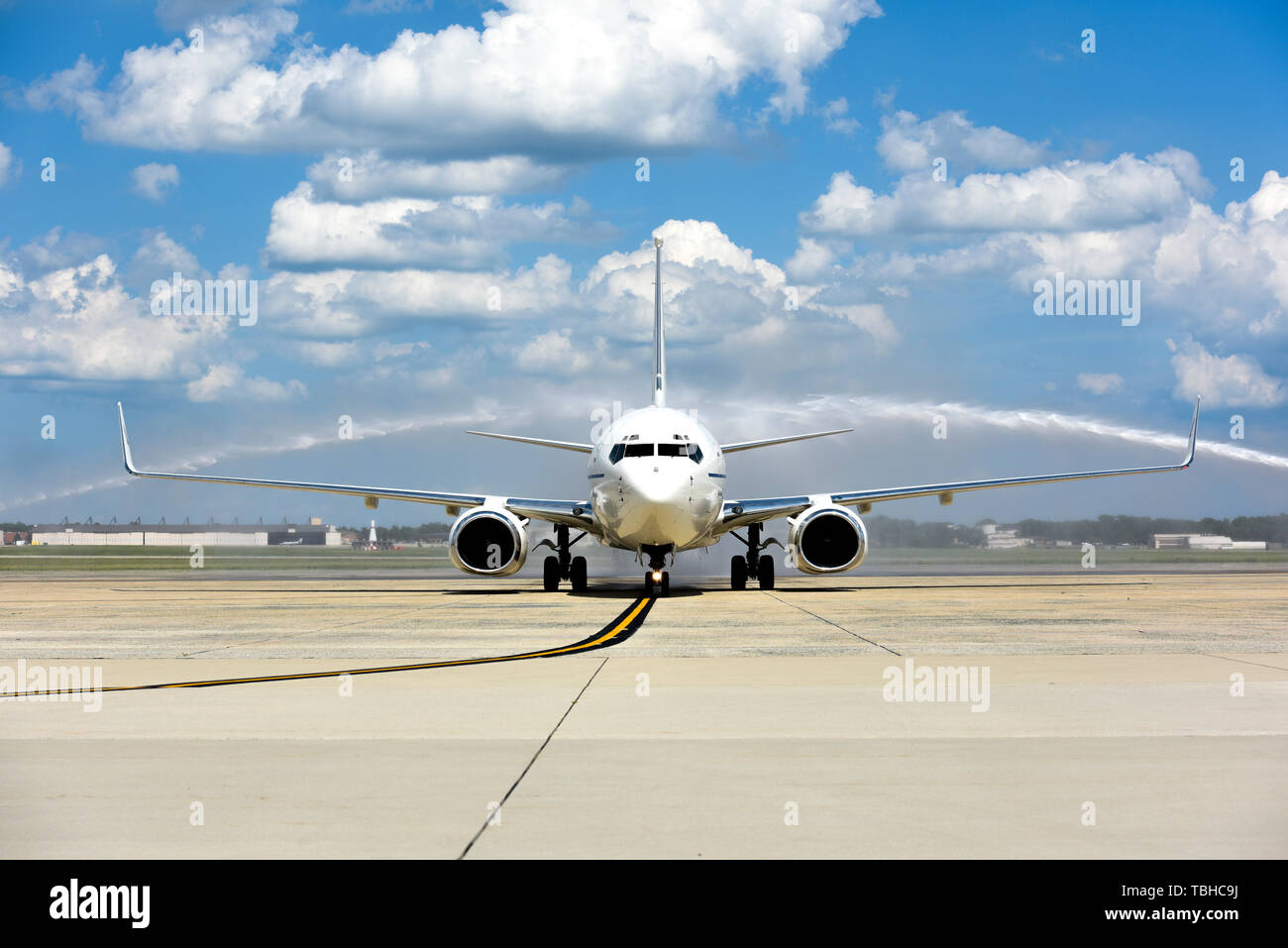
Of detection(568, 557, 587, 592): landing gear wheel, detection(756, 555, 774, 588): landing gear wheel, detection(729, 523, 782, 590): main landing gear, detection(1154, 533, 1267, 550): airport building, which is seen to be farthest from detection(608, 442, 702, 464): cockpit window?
detection(1154, 533, 1267, 550): airport building

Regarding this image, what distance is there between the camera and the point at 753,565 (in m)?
36.2

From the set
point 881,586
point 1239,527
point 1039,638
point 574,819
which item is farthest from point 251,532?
point 574,819

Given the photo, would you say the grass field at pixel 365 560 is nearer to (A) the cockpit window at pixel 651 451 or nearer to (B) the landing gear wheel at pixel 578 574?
(B) the landing gear wheel at pixel 578 574

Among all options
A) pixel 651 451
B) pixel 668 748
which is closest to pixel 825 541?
pixel 651 451

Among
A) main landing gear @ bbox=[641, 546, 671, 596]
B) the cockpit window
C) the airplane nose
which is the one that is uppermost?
the cockpit window

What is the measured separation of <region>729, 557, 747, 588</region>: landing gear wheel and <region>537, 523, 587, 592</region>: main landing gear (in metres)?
4.16

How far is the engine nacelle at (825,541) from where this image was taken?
104 ft

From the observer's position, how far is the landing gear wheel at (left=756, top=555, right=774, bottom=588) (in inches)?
1383

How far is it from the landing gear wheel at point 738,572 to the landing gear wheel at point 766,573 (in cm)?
58

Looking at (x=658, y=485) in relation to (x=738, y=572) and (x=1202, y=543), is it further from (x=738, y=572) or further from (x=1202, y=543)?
(x=1202, y=543)

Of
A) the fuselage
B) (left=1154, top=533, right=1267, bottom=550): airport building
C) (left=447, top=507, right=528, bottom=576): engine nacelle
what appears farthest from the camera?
(left=1154, top=533, right=1267, bottom=550): airport building

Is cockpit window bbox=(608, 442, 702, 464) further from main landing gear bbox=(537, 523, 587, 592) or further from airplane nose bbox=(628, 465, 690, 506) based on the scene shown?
main landing gear bbox=(537, 523, 587, 592)

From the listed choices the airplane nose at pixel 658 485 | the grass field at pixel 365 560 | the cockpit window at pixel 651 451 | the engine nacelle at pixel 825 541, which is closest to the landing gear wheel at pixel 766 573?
the engine nacelle at pixel 825 541
